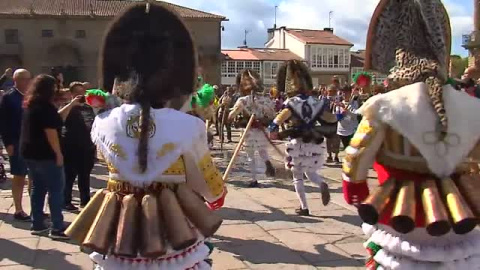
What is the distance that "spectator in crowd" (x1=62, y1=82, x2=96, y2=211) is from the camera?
803 cm

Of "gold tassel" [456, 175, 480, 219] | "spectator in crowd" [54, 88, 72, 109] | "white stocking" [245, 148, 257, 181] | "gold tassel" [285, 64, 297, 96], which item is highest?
"gold tassel" [285, 64, 297, 96]

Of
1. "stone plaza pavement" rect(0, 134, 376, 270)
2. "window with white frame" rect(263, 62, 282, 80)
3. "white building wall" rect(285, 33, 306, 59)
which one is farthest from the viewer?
"white building wall" rect(285, 33, 306, 59)

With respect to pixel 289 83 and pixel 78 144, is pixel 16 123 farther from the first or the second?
pixel 289 83

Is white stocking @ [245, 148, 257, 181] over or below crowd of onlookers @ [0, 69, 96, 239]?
below

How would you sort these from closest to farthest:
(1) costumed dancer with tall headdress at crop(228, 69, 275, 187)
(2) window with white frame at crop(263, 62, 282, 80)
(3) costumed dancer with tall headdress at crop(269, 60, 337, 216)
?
(3) costumed dancer with tall headdress at crop(269, 60, 337, 216), (1) costumed dancer with tall headdress at crop(228, 69, 275, 187), (2) window with white frame at crop(263, 62, 282, 80)

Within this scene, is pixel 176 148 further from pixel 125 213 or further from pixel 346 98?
pixel 346 98

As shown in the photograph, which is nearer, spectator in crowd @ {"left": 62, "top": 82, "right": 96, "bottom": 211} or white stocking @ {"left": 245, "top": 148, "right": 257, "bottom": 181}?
spectator in crowd @ {"left": 62, "top": 82, "right": 96, "bottom": 211}

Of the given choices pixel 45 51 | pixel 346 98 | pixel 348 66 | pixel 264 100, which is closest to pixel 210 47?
pixel 45 51

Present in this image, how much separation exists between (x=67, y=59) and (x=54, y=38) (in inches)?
83.0

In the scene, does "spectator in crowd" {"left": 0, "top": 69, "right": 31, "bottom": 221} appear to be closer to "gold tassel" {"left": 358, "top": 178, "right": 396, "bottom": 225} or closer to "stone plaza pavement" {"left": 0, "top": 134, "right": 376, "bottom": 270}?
"stone plaza pavement" {"left": 0, "top": 134, "right": 376, "bottom": 270}

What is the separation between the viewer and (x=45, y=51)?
54656 mm

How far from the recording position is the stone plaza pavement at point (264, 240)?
591 centimetres

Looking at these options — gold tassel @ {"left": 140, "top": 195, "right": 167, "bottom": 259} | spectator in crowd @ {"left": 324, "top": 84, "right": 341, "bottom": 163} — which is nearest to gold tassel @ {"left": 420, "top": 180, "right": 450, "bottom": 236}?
gold tassel @ {"left": 140, "top": 195, "right": 167, "bottom": 259}

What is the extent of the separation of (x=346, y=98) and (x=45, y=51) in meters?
45.8
